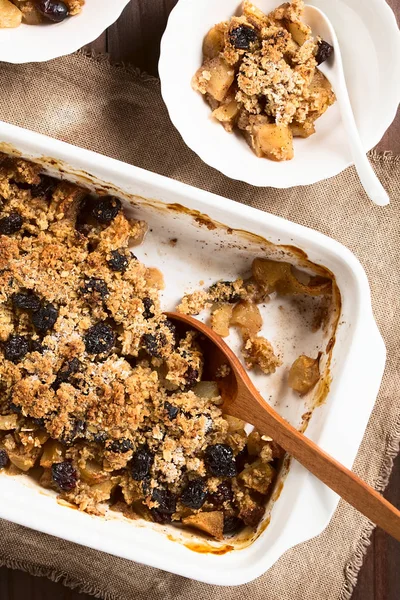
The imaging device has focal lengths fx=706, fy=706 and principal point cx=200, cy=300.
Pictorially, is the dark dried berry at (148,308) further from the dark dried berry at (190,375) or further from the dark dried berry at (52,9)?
the dark dried berry at (52,9)

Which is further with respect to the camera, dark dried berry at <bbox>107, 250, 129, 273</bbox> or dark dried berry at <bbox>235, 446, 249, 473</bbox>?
dark dried berry at <bbox>235, 446, 249, 473</bbox>

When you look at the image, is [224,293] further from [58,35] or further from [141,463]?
[58,35]

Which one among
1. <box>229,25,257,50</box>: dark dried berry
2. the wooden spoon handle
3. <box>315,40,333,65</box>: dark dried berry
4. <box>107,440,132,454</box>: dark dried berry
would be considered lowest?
<box>107,440,132,454</box>: dark dried berry

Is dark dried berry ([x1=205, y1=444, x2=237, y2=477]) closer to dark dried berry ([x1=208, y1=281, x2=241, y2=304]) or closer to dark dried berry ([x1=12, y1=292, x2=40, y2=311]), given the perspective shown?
dark dried berry ([x1=208, y1=281, x2=241, y2=304])

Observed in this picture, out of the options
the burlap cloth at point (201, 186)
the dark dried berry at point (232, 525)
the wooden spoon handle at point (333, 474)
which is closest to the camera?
the wooden spoon handle at point (333, 474)

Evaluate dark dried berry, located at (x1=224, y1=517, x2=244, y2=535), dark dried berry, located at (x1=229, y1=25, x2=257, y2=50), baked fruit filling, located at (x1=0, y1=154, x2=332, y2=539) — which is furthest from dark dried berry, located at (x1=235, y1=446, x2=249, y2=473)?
dark dried berry, located at (x1=229, y1=25, x2=257, y2=50)

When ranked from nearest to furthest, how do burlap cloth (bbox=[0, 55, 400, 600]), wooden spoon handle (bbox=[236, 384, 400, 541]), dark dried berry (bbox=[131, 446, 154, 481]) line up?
wooden spoon handle (bbox=[236, 384, 400, 541]) < dark dried berry (bbox=[131, 446, 154, 481]) < burlap cloth (bbox=[0, 55, 400, 600])

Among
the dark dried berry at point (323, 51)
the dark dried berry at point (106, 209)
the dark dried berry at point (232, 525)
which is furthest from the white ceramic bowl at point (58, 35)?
the dark dried berry at point (232, 525)
